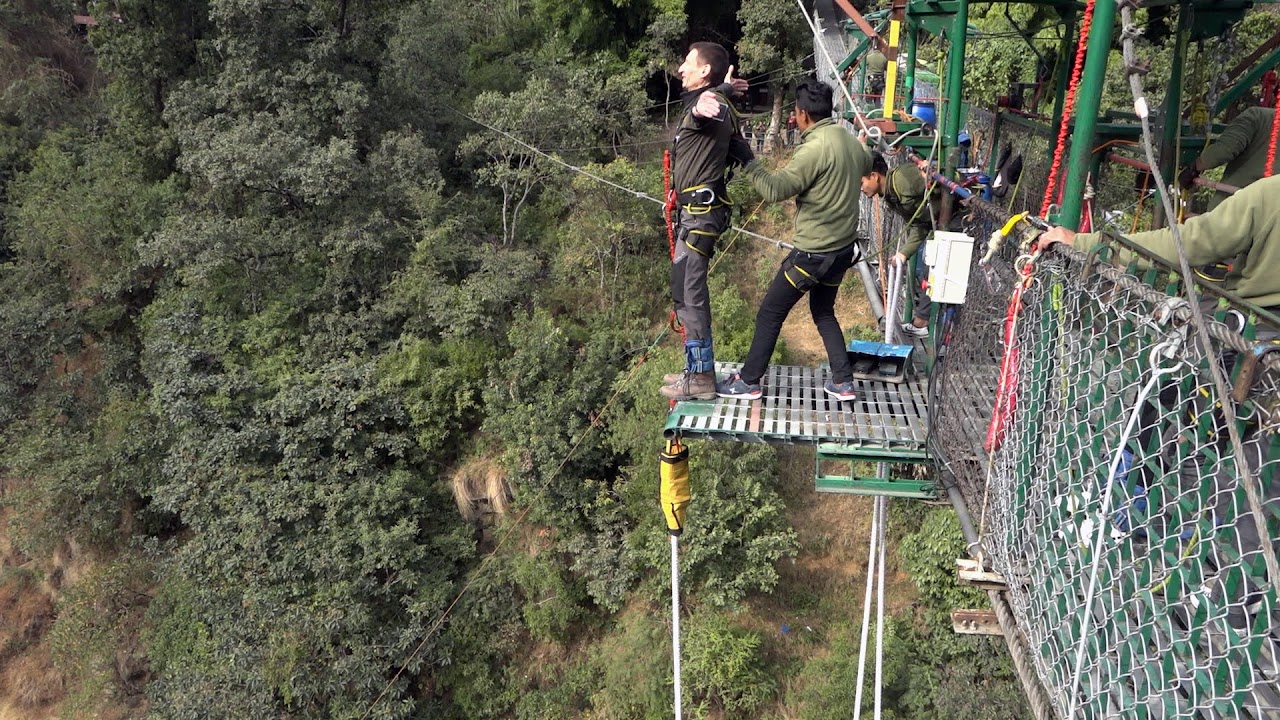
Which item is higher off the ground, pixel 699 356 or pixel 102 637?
pixel 699 356

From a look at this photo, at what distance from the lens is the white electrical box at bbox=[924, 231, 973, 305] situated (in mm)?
2785

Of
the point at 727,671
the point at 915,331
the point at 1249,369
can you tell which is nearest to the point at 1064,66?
the point at 915,331

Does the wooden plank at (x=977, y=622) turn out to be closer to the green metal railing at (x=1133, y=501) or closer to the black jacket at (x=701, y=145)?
the green metal railing at (x=1133, y=501)

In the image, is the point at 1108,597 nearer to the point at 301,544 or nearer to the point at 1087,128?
the point at 1087,128

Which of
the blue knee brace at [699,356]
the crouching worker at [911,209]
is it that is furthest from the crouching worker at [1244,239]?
the crouching worker at [911,209]

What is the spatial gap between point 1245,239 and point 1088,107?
70 cm

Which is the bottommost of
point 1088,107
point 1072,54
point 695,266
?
point 695,266

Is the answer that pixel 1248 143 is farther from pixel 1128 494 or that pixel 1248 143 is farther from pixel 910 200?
pixel 1128 494

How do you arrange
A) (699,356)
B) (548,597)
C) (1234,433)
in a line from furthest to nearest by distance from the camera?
(548,597)
(699,356)
(1234,433)

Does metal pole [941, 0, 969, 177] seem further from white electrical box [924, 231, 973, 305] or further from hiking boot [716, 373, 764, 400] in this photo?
hiking boot [716, 373, 764, 400]

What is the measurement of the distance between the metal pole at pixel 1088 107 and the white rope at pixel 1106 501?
2.86 ft

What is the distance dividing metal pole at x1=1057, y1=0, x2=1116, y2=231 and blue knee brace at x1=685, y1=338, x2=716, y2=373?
4.96 ft

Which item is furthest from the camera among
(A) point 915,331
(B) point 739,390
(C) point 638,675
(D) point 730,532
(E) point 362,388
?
(E) point 362,388

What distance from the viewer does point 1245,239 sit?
189cm
